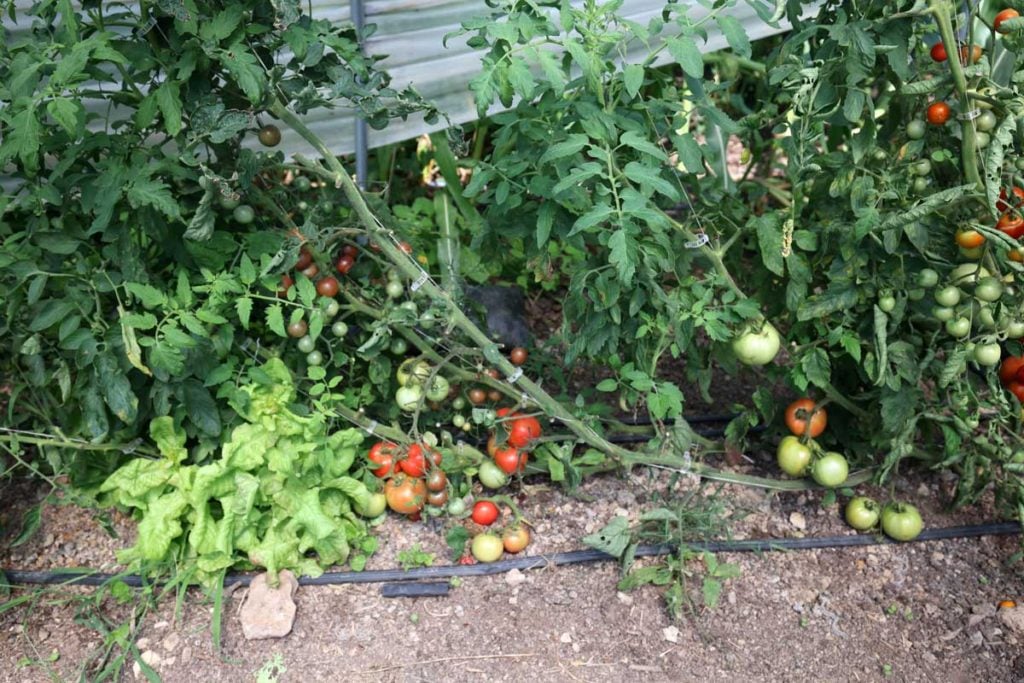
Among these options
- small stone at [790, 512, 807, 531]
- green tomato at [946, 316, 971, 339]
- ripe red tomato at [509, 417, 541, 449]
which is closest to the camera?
green tomato at [946, 316, 971, 339]

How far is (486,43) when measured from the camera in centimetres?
183

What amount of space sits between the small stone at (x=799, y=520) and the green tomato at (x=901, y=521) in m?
0.20

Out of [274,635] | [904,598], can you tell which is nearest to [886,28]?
[904,598]

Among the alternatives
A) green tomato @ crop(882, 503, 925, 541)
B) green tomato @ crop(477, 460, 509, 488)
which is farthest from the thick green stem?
green tomato @ crop(477, 460, 509, 488)

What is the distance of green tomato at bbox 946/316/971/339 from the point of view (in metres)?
2.04

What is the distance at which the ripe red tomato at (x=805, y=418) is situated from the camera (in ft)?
7.90

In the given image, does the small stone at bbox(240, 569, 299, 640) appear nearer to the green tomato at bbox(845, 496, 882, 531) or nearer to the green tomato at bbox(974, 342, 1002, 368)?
the green tomato at bbox(845, 496, 882, 531)

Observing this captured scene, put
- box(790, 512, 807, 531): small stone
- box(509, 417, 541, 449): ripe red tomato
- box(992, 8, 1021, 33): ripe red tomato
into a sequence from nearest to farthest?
box(992, 8, 1021, 33): ripe red tomato → box(509, 417, 541, 449): ripe red tomato → box(790, 512, 807, 531): small stone

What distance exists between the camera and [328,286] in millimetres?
2348

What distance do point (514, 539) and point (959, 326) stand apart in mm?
1167

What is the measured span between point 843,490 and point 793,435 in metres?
0.19

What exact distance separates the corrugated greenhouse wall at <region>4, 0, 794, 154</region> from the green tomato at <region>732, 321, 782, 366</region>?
1157mm

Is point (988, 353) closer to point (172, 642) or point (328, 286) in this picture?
point (328, 286)

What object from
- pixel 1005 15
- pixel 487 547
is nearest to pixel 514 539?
pixel 487 547
